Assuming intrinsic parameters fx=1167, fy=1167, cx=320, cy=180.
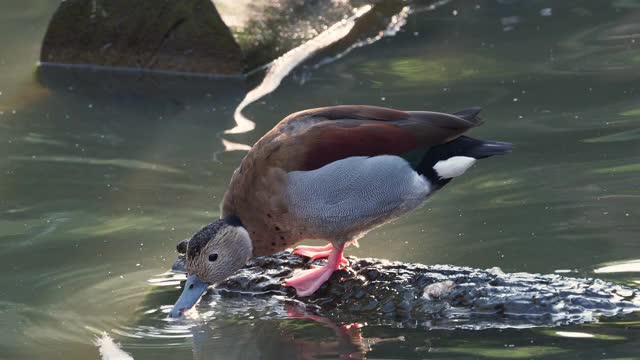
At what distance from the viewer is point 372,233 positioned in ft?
20.9

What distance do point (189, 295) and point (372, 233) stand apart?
4.57 ft

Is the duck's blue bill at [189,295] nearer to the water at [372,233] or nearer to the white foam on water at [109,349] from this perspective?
the water at [372,233]

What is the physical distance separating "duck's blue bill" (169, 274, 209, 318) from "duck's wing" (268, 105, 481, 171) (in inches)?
26.2

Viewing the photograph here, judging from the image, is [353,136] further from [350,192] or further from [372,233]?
[372,233]

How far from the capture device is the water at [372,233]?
5.07 meters

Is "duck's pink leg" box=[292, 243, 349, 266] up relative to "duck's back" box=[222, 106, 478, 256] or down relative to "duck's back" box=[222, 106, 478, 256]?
down

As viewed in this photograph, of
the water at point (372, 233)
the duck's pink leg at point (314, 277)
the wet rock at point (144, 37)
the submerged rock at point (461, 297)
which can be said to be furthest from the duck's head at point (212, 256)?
the wet rock at point (144, 37)

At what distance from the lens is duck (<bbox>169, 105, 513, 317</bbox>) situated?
546 cm

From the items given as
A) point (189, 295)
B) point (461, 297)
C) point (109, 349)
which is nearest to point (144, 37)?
point (189, 295)

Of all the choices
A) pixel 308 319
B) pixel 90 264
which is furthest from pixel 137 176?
pixel 308 319

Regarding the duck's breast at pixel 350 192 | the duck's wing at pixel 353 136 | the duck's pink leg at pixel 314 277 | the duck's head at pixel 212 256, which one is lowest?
the duck's pink leg at pixel 314 277

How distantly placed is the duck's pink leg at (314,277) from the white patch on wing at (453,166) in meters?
0.61

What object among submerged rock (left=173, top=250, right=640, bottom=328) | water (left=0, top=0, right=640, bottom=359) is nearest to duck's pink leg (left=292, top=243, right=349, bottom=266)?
water (left=0, top=0, right=640, bottom=359)

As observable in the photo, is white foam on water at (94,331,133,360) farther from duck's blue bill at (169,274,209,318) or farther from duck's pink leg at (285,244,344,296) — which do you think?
duck's pink leg at (285,244,344,296)
